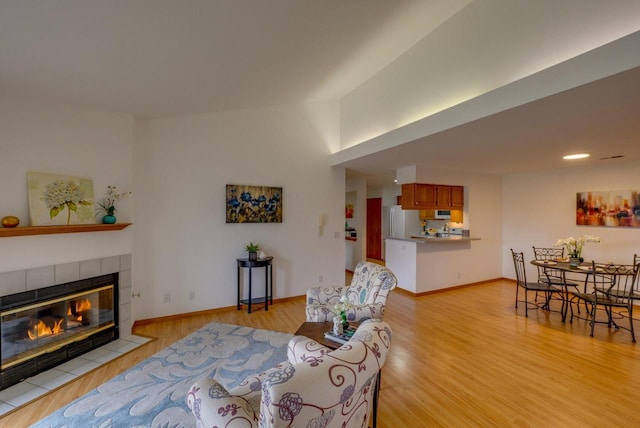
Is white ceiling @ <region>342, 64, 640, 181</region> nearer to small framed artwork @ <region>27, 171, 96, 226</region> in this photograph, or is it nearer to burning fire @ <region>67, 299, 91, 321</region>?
small framed artwork @ <region>27, 171, 96, 226</region>

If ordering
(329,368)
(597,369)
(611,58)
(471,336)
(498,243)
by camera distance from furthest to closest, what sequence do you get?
(498,243) < (471,336) < (597,369) < (611,58) < (329,368)

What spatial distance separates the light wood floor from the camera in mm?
2176

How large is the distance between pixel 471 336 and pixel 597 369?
112cm

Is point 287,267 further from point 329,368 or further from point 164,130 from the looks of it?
point 329,368

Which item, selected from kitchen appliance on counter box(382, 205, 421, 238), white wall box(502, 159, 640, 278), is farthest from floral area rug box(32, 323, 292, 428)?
white wall box(502, 159, 640, 278)

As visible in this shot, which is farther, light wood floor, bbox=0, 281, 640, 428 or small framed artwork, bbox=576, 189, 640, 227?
small framed artwork, bbox=576, 189, 640, 227

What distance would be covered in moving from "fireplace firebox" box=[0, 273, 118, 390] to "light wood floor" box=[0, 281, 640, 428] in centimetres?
44

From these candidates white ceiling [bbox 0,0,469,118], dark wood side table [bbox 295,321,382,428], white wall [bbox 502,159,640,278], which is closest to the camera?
white ceiling [bbox 0,0,469,118]

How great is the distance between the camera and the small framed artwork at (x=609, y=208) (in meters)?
4.75

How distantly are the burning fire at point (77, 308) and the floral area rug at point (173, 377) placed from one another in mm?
931

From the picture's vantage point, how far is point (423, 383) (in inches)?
101

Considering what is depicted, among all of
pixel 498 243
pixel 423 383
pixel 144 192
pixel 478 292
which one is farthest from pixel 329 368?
pixel 498 243

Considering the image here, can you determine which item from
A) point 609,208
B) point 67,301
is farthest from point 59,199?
point 609,208

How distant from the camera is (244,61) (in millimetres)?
2783
